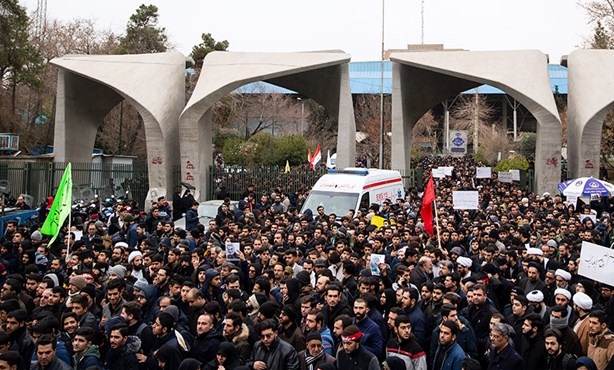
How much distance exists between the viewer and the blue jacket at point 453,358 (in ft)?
23.0

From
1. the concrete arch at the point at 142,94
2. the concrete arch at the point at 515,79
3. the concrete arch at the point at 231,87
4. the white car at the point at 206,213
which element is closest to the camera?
the white car at the point at 206,213

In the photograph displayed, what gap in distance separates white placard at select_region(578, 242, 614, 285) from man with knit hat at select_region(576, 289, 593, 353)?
732 mm

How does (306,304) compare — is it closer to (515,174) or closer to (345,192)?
(345,192)

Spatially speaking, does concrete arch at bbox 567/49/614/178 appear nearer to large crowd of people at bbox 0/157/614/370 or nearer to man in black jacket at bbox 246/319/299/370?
large crowd of people at bbox 0/157/614/370

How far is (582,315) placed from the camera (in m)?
8.14

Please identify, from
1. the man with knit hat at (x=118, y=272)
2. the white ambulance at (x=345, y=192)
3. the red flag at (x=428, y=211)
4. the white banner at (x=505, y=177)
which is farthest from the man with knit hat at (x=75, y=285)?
the white banner at (x=505, y=177)

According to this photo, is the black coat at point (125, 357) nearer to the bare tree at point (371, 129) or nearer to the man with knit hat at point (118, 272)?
the man with knit hat at point (118, 272)

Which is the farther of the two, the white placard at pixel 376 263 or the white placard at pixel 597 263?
the white placard at pixel 376 263

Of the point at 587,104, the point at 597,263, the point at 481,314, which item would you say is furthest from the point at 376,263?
the point at 587,104

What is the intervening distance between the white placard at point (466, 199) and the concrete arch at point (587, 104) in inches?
350

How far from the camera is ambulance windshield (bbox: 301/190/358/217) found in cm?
1830

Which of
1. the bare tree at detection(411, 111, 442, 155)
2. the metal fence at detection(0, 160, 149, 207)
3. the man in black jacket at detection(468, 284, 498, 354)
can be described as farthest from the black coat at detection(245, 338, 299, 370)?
the bare tree at detection(411, 111, 442, 155)

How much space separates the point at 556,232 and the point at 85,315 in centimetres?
952

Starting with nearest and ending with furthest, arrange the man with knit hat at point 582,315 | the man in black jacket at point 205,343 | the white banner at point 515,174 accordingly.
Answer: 1. the man in black jacket at point 205,343
2. the man with knit hat at point 582,315
3. the white banner at point 515,174
